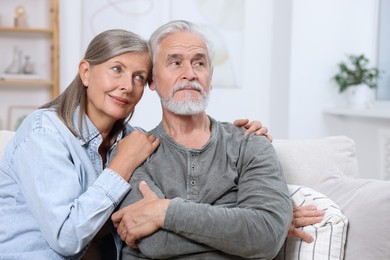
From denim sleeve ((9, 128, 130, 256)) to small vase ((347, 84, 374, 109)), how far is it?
310 centimetres

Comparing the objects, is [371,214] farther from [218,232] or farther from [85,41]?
[85,41]

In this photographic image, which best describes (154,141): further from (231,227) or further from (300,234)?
(300,234)

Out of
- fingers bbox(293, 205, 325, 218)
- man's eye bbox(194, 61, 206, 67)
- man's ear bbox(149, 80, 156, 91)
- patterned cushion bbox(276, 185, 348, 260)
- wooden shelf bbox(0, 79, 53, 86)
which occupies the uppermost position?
man's eye bbox(194, 61, 206, 67)

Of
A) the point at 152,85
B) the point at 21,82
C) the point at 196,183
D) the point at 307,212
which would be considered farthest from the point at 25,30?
the point at 307,212

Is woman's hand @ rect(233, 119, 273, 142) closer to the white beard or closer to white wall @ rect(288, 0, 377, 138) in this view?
the white beard

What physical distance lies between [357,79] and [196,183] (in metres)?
2.84

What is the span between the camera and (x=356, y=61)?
3996mm

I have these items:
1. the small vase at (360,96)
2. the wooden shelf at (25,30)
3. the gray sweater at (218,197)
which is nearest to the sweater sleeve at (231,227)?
the gray sweater at (218,197)

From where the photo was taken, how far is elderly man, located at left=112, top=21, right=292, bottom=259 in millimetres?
1363

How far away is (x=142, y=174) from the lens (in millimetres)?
1570

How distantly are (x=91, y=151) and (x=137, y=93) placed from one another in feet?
0.79

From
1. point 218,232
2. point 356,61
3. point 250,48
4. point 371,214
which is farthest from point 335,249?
point 250,48

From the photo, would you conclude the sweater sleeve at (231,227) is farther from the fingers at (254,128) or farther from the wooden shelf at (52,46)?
the wooden shelf at (52,46)

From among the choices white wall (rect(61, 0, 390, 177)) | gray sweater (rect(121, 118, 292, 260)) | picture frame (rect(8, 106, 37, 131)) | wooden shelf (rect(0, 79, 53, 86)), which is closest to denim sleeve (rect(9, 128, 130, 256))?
gray sweater (rect(121, 118, 292, 260))
